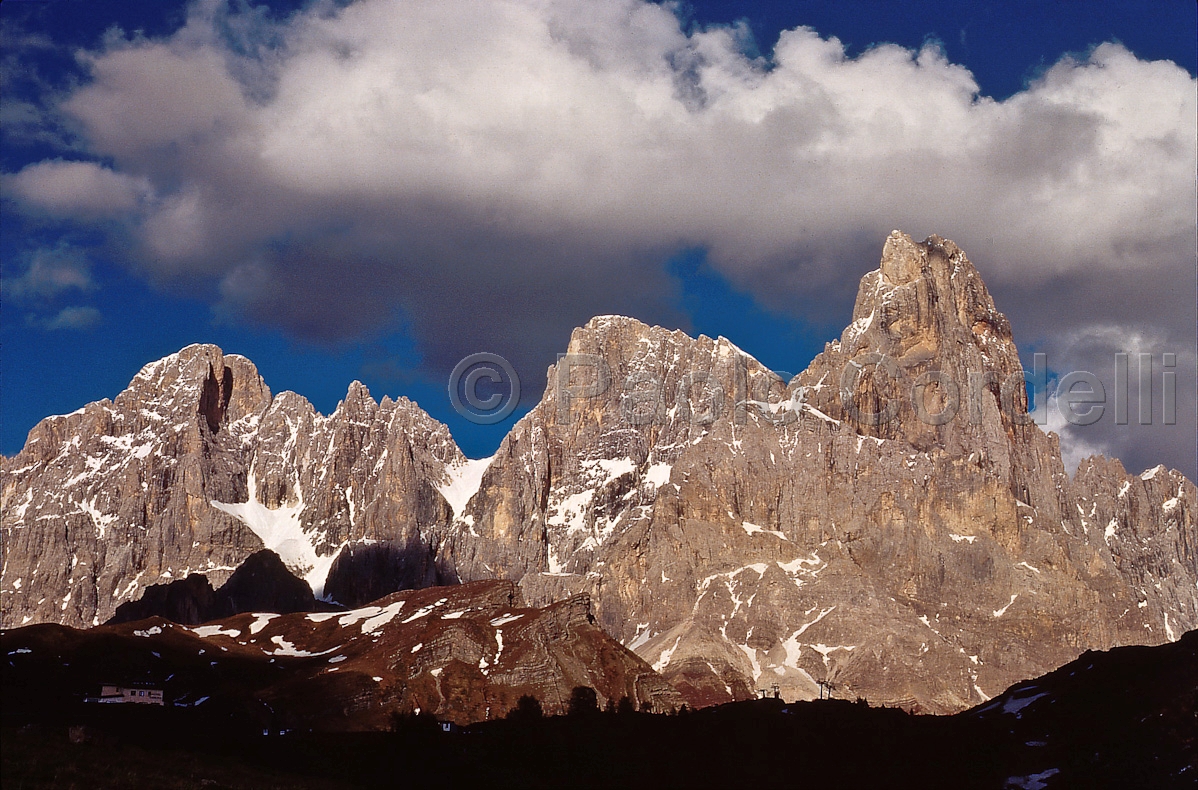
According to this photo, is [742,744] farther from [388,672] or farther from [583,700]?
[388,672]

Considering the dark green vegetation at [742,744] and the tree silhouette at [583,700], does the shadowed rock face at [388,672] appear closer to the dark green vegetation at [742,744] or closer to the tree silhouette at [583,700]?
the tree silhouette at [583,700]

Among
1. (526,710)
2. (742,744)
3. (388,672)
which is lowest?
(742,744)

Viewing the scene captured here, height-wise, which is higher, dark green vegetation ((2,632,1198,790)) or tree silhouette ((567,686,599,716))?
tree silhouette ((567,686,599,716))

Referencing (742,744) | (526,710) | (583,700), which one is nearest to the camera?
(742,744)

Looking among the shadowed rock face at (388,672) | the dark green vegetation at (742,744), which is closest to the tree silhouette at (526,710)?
the shadowed rock face at (388,672)

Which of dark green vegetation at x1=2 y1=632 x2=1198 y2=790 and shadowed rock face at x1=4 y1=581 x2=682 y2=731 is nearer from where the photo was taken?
dark green vegetation at x1=2 y1=632 x2=1198 y2=790

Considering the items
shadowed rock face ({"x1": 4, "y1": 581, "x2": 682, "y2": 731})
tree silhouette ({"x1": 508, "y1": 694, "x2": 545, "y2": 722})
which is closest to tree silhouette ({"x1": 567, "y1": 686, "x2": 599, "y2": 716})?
shadowed rock face ({"x1": 4, "y1": 581, "x2": 682, "y2": 731})

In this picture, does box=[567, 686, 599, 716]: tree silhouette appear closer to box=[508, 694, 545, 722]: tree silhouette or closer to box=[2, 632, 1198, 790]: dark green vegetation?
box=[508, 694, 545, 722]: tree silhouette

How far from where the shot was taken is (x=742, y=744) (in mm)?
121438

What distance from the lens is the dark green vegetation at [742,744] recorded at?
9819 cm

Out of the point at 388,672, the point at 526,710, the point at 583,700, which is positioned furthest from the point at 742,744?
the point at 388,672

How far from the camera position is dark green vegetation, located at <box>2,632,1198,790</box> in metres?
98.2

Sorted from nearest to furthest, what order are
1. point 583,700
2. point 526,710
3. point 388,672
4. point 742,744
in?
point 742,744
point 526,710
point 583,700
point 388,672

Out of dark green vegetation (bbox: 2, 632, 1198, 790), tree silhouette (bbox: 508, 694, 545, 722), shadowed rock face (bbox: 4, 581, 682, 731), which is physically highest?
shadowed rock face (bbox: 4, 581, 682, 731)
